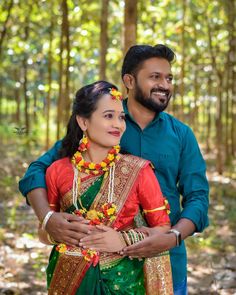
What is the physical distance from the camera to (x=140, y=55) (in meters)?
2.88

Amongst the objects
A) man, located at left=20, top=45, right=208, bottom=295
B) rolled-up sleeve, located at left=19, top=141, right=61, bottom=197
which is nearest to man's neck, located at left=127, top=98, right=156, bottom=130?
man, located at left=20, top=45, right=208, bottom=295

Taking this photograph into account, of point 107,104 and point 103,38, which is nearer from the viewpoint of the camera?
point 107,104

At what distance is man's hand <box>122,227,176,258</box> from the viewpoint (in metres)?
2.43

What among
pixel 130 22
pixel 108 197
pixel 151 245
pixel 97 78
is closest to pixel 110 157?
Answer: pixel 108 197

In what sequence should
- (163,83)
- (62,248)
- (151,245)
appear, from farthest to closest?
(163,83) < (62,248) < (151,245)

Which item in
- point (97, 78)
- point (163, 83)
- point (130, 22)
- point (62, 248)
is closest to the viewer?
point (62, 248)

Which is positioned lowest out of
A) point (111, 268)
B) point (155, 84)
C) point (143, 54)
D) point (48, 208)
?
point (111, 268)

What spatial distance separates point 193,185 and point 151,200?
1.00ft

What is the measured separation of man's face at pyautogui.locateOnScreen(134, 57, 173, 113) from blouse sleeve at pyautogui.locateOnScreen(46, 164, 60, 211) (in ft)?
2.00

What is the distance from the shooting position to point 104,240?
244 centimetres

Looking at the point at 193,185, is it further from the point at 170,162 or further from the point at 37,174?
the point at 37,174

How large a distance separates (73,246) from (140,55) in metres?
1.07

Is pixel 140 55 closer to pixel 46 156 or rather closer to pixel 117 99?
pixel 117 99

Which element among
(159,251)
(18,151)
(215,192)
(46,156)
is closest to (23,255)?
(46,156)
